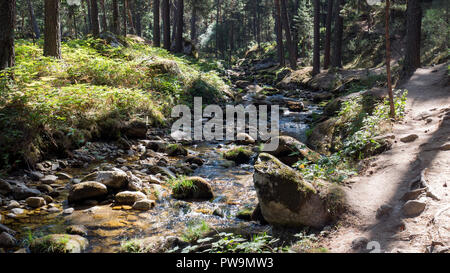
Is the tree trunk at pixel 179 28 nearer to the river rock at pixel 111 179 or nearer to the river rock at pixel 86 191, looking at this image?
the river rock at pixel 111 179

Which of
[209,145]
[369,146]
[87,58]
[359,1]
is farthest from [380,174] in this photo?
[359,1]

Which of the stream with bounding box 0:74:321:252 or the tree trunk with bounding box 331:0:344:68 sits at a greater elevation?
the tree trunk with bounding box 331:0:344:68

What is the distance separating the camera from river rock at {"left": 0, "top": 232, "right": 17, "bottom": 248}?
3.76m

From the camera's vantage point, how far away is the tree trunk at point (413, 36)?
36.6ft

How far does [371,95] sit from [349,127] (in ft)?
6.61

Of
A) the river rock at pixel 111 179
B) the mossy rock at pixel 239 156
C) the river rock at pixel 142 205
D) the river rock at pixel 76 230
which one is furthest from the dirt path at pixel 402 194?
the river rock at pixel 111 179

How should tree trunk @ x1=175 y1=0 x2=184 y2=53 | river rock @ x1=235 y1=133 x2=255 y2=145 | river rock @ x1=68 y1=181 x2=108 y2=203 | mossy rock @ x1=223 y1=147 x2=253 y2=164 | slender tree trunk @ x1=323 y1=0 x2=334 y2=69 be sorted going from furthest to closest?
slender tree trunk @ x1=323 y1=0 x2=334 y2=69 < tree trunk @ x1=175 y1=0 x2=184 y2=53 < river rock @ x1=235 y1=133 x2=255 y2=145 < mossy rock @ x1=223 y1=147 x2=253 y2=164 < river rock @ x1=68 y1=181 x2=108 y2=203

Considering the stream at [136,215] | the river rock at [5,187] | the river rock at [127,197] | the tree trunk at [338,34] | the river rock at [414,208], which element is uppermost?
the tree trunk at [338,34]

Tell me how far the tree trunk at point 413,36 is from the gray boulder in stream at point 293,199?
919 centimetres

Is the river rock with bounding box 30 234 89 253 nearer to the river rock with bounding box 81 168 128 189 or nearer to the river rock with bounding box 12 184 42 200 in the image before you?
the river rock with bounding box 12 184 42 200

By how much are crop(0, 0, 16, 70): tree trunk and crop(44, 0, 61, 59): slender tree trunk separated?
252 cm

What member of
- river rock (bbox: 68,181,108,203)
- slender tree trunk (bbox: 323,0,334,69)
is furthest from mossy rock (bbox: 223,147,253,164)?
slender tree trunk (bbox: 323,0,334,69)

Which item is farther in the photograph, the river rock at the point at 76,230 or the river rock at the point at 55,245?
the river rock at the point at 76,230
